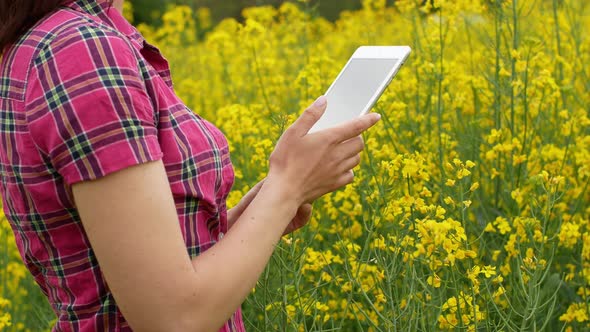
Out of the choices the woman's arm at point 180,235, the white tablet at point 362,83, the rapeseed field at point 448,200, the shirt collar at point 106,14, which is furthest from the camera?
the rapeseed field at point 448,200

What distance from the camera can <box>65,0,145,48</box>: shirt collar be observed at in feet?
3.74

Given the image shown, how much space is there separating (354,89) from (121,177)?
49cm

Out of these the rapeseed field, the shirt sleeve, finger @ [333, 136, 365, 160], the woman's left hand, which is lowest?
the rapeseed field

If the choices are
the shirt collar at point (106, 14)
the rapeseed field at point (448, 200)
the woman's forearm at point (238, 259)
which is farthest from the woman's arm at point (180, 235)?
the rapeseed field at point (448, 200)

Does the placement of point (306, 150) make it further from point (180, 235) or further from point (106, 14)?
point (106, 14)

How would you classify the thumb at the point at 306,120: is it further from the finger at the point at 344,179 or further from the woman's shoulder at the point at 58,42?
the woman's shoulder at the point at 58,42

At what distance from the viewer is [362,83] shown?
1.35 meters

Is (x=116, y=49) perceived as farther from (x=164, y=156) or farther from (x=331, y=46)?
(x=331, y=46)

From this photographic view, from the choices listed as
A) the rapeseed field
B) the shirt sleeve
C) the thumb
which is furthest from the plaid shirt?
the rapeseed field

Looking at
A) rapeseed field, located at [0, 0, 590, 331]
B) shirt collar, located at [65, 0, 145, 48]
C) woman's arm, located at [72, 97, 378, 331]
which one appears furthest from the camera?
rapeseed field, located at [0, 0, 590, 331]

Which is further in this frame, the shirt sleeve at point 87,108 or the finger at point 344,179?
the finger at point 344,179

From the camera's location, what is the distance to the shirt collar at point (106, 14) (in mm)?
1139

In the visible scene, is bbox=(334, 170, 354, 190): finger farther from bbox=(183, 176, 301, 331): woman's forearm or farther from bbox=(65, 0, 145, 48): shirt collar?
bbox=(65, 0, 145, 48): shirt collar

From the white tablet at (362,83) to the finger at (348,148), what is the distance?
0.22 ft
